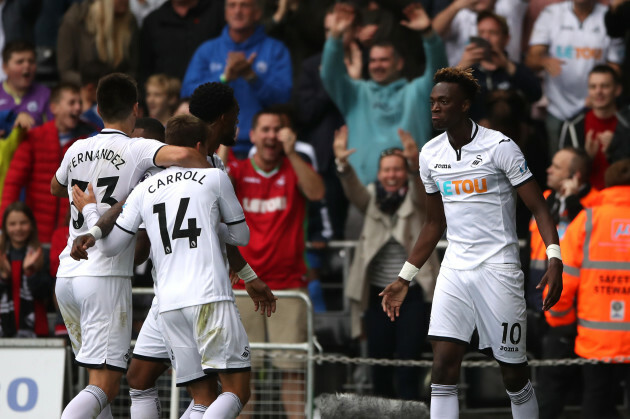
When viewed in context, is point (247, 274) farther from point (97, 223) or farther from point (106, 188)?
point (106, 188)

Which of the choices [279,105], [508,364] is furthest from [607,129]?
[508,364]

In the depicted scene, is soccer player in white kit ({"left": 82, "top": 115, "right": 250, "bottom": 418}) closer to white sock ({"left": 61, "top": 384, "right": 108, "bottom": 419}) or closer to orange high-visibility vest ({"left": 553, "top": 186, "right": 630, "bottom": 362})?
white sock ({"left": 61, "top": 384, "right": 108, "bottom": 419})

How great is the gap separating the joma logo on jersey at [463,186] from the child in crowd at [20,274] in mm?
4528

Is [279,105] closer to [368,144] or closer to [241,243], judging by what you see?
[368,144]

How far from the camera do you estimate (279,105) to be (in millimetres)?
10875

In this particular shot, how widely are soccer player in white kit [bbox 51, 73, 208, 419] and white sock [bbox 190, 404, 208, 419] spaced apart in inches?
32.0

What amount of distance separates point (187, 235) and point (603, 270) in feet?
13.2

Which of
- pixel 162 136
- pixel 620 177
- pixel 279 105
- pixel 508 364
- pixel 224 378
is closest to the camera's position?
pixel 224 378

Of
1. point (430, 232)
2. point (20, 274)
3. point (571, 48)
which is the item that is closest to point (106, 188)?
point (430, 232)

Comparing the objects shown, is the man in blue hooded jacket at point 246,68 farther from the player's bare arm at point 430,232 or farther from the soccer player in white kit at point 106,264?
the player's bare arm at point 430,232

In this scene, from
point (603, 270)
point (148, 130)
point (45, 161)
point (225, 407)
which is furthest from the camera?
point (45, 161)

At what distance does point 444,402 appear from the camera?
23.1 ft

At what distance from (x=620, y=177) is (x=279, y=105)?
363cm

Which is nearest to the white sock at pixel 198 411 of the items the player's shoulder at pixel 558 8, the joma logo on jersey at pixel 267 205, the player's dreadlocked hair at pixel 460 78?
the player's dreadlocked hair at pixel 460 78
